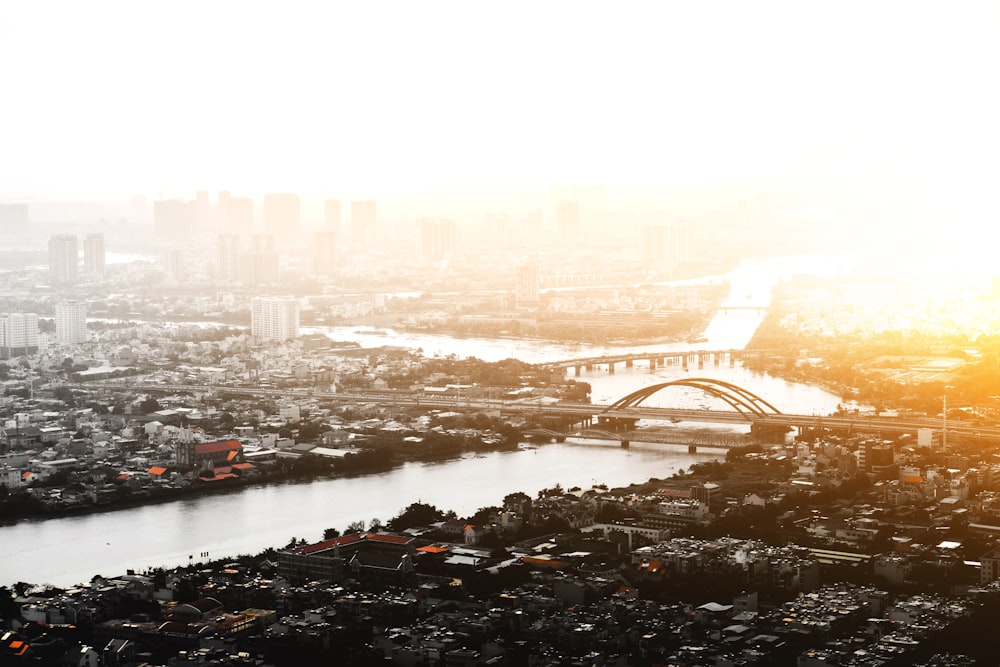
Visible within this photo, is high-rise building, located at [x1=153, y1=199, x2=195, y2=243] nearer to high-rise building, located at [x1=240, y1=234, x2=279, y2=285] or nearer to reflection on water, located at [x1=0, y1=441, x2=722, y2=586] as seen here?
high-rise building, located at [x1=240, y1=234, x2=279, y2=285]

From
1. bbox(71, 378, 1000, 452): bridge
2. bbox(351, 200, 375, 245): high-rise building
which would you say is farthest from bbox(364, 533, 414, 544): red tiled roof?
bbox(351, 200, 375, 245): high-rise building

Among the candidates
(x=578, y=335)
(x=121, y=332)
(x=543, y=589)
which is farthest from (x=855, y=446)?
(x=121, y=332)

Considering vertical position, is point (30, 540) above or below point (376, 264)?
below

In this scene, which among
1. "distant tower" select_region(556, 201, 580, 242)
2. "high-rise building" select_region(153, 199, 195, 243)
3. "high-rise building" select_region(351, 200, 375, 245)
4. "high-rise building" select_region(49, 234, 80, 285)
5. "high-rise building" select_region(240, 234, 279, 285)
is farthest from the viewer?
"distant tower" select_region(556, 201, 580, 242)

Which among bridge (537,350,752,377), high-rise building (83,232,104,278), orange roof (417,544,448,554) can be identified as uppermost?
high-rise building (83,232,104,278)

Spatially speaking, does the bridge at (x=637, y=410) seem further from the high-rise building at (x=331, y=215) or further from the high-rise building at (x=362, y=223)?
the high-rise building at (x=362, y=223)

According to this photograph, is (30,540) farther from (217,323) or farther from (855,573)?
(217,323)

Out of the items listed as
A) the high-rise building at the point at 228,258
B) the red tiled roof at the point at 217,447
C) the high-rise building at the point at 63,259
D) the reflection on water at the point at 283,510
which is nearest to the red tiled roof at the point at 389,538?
the reflection on water at the point at 283,510
